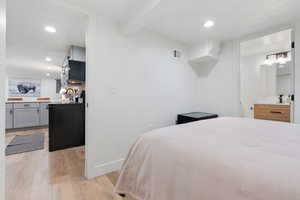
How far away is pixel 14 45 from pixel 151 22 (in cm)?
347

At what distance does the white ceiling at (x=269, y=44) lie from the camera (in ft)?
8.20

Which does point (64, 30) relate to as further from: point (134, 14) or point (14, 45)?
point (14, 45)

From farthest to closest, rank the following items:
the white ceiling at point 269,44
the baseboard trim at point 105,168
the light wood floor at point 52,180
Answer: the white ceiling at point 269,44
the baseboard trim at point 105,168
the light wood floor at point 52,180

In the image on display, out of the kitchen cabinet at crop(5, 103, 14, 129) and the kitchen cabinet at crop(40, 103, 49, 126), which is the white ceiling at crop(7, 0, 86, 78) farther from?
the kitchen cabinet at crop(40, 103, 49, 126)

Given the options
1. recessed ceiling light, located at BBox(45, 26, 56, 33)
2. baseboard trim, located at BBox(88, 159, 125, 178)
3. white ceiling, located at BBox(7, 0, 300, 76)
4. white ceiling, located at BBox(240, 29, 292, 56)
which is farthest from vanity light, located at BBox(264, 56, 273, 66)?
recessed ceiling light, located at BBox(45, 26, 56, 33)

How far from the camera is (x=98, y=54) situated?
1.90m

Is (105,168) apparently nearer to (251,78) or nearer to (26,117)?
(251,78)

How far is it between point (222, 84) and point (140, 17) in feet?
7.22

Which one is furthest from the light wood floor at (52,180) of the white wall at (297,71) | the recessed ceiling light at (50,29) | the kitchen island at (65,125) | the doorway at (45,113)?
Answer: the white wall at (297,71)

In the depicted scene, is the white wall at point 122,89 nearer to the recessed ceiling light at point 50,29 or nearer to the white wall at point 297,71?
the recessed ceiling light at point 50,29

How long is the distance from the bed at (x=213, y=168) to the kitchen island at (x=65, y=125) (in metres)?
2.26

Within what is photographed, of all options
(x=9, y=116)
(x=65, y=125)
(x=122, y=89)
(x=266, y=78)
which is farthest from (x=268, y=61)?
(x=9, y=116)

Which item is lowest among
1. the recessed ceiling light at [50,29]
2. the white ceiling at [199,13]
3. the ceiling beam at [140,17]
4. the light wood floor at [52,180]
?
the light wood floor at [52,180]

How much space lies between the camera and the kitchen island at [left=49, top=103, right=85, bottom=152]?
109 inches
